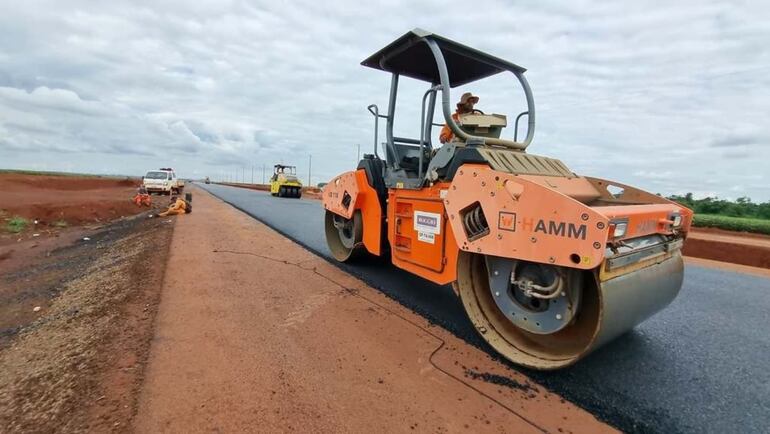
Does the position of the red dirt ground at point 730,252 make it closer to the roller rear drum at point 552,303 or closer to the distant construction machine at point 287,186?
the roller rear drum at point 552,303

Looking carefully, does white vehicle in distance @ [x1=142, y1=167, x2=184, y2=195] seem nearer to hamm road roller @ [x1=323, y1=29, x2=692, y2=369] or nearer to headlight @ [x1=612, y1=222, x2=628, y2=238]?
hamm road roller @ [x1=323, y1=29, x2=692, y2=369]

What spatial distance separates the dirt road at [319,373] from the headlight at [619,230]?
3.59ft

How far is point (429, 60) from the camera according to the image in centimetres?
476

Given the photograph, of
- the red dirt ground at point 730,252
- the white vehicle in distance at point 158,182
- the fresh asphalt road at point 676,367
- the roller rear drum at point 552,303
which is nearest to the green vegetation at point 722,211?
the red dirt ground at point 730,252

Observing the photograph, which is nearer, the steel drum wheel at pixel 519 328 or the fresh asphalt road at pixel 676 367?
the fresh asphalt road at pixel 676 367

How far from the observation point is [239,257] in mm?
6355

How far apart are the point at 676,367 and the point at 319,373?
8.60 ft

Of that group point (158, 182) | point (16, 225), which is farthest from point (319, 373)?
point (158, 182)

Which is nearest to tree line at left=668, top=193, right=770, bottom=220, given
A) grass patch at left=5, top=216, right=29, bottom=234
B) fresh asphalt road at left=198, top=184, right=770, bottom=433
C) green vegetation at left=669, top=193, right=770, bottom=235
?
green vegetation at left=669, top=193, right=770, bottom=235

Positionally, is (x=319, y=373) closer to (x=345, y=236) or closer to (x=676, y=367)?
(x=676, y=367)

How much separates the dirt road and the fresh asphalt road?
22cm

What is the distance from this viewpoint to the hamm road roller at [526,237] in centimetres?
257

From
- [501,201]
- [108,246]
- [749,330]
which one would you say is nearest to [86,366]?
[501,201]

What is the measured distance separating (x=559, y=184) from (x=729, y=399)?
5.95ft
